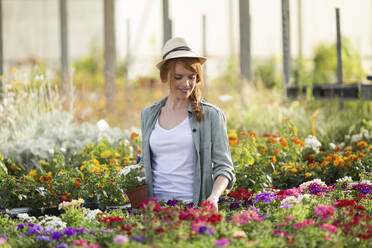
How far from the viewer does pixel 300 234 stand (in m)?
2.21

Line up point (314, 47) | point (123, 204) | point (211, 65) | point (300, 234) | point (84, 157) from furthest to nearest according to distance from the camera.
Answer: point (211, 65) < point (314, 47) < point (84, 157) < point (123, 204) < point (300, 234)

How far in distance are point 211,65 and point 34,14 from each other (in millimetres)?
5959

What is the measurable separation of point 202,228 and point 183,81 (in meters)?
0.93

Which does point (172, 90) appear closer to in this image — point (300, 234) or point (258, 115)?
point (300, 234)

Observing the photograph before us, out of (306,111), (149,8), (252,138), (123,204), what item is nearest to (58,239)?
(123,204)

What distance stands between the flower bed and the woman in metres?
0.18

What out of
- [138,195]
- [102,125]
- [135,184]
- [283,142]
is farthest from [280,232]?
[102,125]

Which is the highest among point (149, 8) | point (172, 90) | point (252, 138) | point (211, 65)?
point (149, 8)

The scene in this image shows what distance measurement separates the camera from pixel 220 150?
112 inches

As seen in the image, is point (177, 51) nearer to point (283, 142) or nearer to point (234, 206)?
point (234, 206)

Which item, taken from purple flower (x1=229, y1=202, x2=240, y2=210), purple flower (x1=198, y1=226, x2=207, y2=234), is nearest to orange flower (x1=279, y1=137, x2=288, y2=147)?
purple flower (x1=229, y1=202, x2=240, y2=210)

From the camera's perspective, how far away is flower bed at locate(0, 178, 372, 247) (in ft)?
6.95

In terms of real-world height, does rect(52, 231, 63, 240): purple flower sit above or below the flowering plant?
below

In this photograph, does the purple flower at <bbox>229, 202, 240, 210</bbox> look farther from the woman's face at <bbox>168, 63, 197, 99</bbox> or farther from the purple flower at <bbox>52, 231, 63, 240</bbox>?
the purple flower at <bbox>52, 231, 63, 240</bbox>
